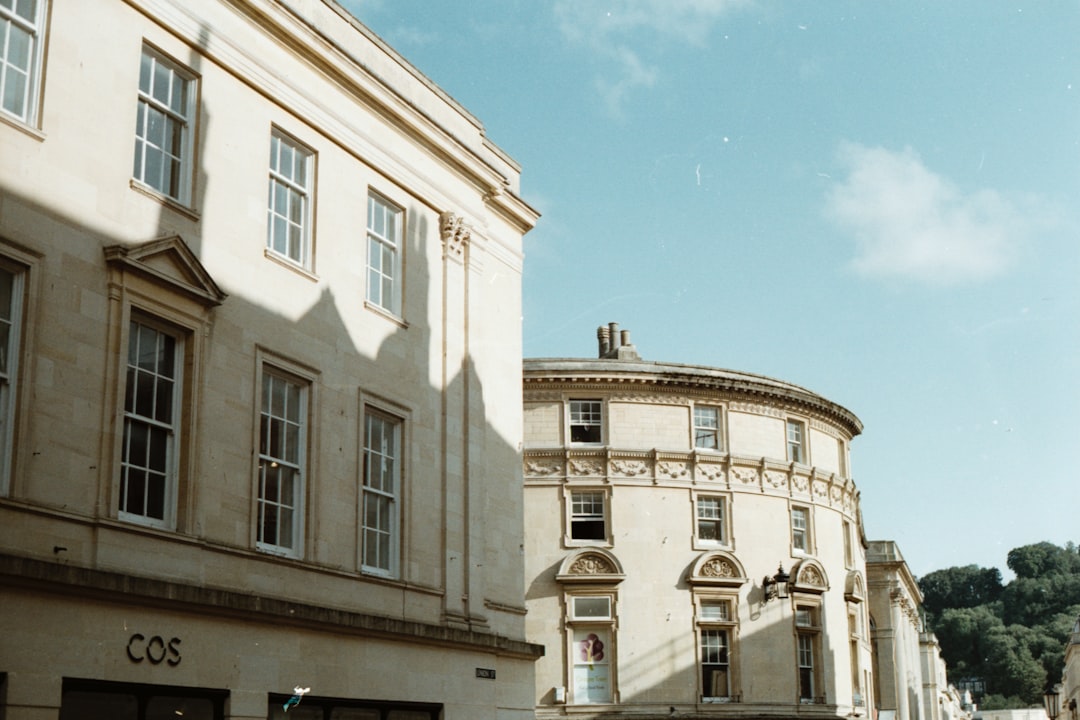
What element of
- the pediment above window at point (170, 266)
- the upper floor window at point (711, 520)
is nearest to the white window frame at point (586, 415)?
the upper floor window at point (711, 520)

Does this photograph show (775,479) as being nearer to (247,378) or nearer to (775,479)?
(775,479)

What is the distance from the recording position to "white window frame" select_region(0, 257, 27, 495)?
15.6 m

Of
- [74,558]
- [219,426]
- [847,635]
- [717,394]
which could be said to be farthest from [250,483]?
[847,635]

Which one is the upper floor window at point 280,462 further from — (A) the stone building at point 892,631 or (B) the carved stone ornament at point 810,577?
(A) the stone building at point 892,631

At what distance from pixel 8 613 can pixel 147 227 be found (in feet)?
18.3

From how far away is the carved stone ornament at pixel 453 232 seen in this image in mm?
25672

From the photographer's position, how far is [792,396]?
158ft

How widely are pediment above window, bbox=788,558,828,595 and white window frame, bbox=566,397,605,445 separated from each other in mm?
8237

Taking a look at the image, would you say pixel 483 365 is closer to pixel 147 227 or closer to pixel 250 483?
pixel 250 483

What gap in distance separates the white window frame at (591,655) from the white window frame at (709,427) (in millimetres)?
6249

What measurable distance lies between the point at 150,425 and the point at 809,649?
34.0 metres

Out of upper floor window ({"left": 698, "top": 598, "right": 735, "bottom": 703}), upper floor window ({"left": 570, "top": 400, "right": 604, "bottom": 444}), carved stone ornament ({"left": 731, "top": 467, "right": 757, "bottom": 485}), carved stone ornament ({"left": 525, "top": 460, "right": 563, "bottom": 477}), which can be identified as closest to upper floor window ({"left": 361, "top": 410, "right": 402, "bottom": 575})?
carved stone ornament ({"left": 525, "top": 460, "right": 563, "bottom": 477})

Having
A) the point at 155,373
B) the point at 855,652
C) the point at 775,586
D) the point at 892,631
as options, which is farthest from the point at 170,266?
the point at 892,631

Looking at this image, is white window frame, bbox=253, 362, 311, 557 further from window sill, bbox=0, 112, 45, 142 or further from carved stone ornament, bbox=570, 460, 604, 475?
carved stone ornament, bbox=570, 460, 604, 475
